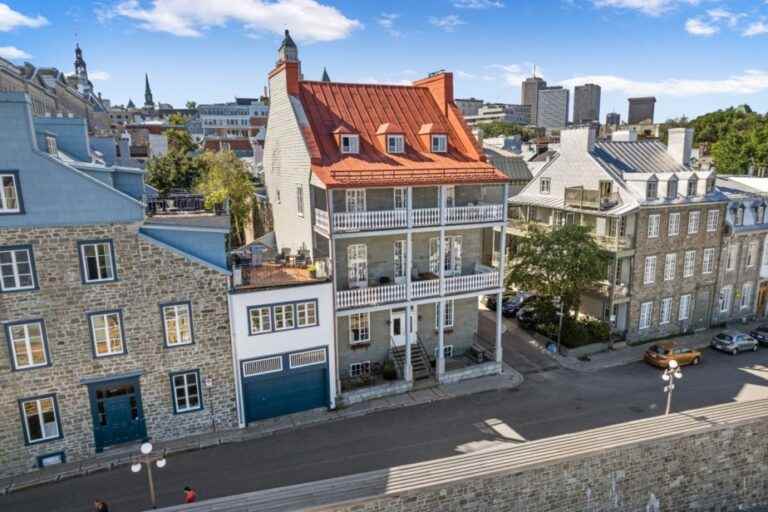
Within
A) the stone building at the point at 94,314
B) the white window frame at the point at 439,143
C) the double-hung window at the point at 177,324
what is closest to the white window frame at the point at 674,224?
the white window frame at the point at 439,143

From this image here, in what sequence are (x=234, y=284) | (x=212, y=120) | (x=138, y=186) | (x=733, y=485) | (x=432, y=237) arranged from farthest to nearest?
(x=212, y=120) → (x=432, y=237) → (x=138, y=186) → (x=234, y=284) → (x=733, y=485)

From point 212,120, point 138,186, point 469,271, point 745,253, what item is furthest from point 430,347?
point 212,120

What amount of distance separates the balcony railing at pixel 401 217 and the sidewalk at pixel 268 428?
7.93 metres

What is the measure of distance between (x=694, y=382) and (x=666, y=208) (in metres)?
10.1

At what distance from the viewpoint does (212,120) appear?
111 metres

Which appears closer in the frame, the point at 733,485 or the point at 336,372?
the point at 733,485

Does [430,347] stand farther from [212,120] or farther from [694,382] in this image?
[212,120]

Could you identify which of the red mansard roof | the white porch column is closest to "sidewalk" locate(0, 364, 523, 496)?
the white porch column

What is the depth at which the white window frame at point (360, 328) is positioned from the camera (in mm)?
23359

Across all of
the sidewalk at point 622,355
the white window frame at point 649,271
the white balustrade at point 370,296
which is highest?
the white balustrade at point 370,296

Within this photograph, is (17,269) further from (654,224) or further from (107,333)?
(654,224)

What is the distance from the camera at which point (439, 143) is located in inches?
966

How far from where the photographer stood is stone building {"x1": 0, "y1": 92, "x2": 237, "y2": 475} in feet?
53.5

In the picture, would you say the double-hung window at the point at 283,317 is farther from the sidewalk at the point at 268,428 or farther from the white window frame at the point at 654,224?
the white window frame at the point at 654,224
